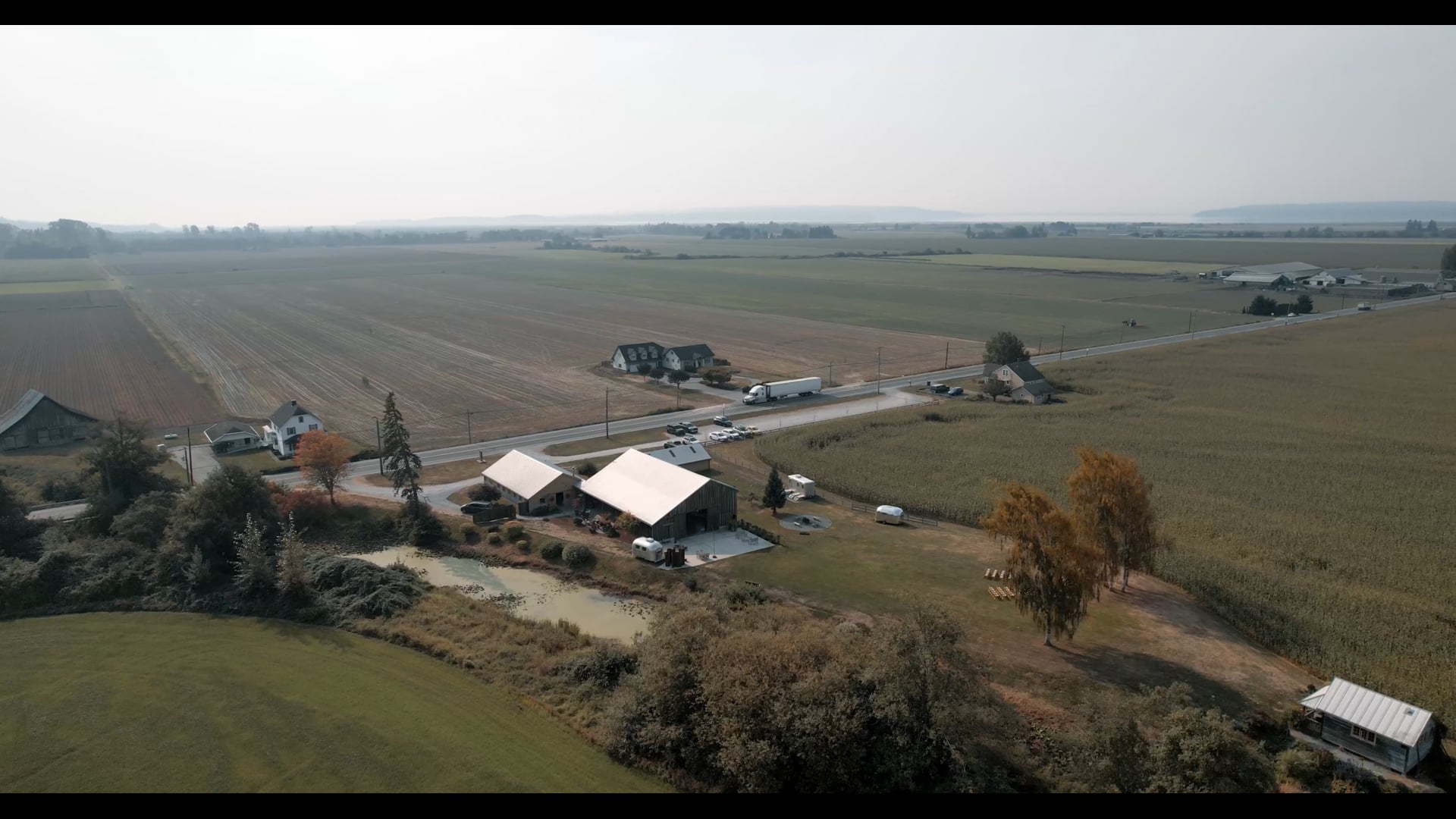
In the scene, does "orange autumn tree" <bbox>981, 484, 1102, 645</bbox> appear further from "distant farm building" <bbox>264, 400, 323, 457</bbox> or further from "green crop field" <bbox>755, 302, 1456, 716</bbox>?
"distant farm building" <bbox>264, 400, 323, 457</bbox>

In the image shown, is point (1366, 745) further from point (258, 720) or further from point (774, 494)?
point (258, 720)

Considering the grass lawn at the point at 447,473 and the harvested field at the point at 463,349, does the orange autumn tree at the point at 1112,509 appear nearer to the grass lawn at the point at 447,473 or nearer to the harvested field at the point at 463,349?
the grass lawn at the point at 447,473

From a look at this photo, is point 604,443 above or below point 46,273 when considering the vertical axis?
below

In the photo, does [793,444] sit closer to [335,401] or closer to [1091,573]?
[1091,573]

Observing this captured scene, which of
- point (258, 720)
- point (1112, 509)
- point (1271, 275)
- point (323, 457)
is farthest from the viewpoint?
point (1271, 275)

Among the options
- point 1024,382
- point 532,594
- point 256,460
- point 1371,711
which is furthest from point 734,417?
point 1371,711

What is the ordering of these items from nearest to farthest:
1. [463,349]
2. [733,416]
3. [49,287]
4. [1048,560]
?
[1048,560] < [733,416] < [463,349] < [49,287]

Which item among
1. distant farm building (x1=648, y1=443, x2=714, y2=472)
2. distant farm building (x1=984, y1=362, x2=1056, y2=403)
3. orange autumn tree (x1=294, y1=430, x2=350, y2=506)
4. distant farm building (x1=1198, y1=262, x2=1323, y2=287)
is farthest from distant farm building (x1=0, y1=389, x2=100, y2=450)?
distant farm building (x1=1198, y1=262, x2=1323, y2=287)

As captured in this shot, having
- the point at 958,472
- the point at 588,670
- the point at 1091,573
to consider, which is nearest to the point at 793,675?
the point at 588,670
